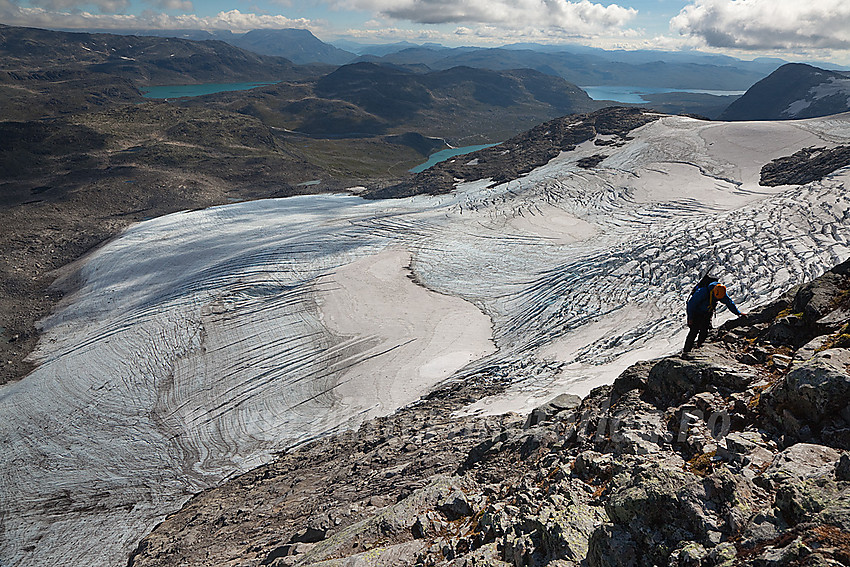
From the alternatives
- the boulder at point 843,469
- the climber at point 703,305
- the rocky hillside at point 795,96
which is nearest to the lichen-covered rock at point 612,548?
the boulder at point 843,469

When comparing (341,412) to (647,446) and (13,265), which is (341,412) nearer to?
(647,446)

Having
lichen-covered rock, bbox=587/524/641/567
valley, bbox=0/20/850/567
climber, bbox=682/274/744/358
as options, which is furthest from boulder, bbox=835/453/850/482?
climber, bbox=682/274/744/358

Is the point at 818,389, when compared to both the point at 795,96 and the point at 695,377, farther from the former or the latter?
the point at 795,96

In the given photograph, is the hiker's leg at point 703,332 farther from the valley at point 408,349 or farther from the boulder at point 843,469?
the boulder at point 843,469

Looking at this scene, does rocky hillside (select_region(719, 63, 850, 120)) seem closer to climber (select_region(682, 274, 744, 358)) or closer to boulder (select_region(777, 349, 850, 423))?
climber (select_region(682, 274, 744, 358))

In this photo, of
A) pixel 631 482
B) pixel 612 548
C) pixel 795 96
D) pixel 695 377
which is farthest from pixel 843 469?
pixel 795 96

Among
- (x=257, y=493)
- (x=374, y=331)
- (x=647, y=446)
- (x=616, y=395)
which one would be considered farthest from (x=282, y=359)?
(x=647, y=446)
